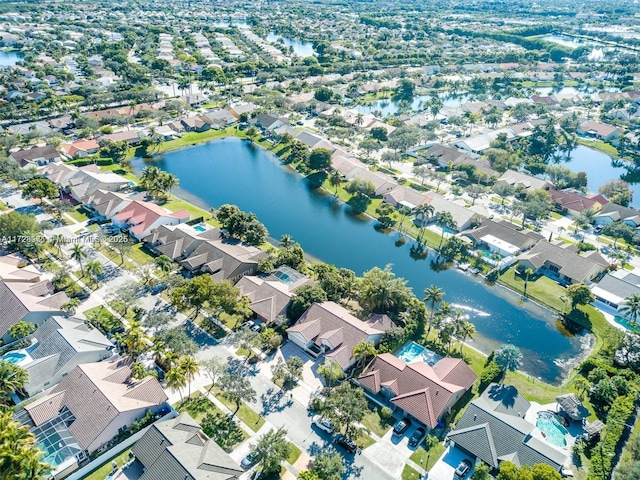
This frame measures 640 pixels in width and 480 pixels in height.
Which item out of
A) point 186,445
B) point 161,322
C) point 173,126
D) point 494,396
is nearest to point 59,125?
point 173,126

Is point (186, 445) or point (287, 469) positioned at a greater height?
point (186, 445)

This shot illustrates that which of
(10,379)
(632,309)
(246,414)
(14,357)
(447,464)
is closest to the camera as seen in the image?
(447,464)

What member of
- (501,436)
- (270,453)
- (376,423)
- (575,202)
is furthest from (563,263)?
(270,453)

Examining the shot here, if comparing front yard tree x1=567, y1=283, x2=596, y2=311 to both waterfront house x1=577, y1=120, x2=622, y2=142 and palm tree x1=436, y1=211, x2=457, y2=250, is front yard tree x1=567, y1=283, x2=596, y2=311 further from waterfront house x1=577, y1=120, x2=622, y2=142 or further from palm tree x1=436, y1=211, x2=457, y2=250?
waterfront house x1=577, y1=120, x2=622, y2=142

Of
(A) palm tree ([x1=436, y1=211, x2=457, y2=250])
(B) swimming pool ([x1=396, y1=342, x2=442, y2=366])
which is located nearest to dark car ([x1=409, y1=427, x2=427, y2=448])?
(B) swimming pool ([x1=396, y1=342, x2=442, y2=366])

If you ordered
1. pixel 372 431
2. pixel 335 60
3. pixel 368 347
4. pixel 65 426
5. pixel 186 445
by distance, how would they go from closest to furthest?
pixel 186 445, pixel 65 426, pixel 372 431, pixel 368 347, pixel 335 60

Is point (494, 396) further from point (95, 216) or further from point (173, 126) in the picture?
point (173, 126)

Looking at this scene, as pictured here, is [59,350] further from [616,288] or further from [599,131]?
[599,131]
